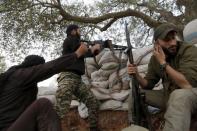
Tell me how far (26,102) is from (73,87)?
1794 millimetres

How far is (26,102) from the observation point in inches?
157

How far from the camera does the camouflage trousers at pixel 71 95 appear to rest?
569 centimetres

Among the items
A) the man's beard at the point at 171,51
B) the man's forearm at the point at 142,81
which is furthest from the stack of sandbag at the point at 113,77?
the man's beard at the point at 171,51

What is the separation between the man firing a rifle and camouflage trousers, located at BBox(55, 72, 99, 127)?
1.47 m

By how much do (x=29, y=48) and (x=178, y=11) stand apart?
446 centimetres

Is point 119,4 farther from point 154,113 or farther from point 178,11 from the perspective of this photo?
point 154,113

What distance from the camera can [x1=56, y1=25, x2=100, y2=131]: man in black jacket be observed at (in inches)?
224

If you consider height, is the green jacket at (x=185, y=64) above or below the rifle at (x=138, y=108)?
above

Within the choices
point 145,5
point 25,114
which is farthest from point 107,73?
point 145,5

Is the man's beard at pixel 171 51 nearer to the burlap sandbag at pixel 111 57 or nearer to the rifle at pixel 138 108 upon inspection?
the rifle at pixel 138 108

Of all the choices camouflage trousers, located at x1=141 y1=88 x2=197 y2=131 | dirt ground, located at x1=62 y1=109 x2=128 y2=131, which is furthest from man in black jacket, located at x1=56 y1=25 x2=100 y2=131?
camouflage trousers, located at x1=141 y1=88 x2=197 y2=131

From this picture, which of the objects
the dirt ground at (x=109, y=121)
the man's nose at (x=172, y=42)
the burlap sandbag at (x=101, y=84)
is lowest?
the dirt ground at (x=109, y=121)

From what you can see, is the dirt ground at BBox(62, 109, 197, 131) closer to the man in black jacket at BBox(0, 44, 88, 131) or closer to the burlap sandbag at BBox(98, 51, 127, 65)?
the burlap sandbag at BBox(98, 51, 127, 65)

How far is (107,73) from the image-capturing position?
22.4ft
